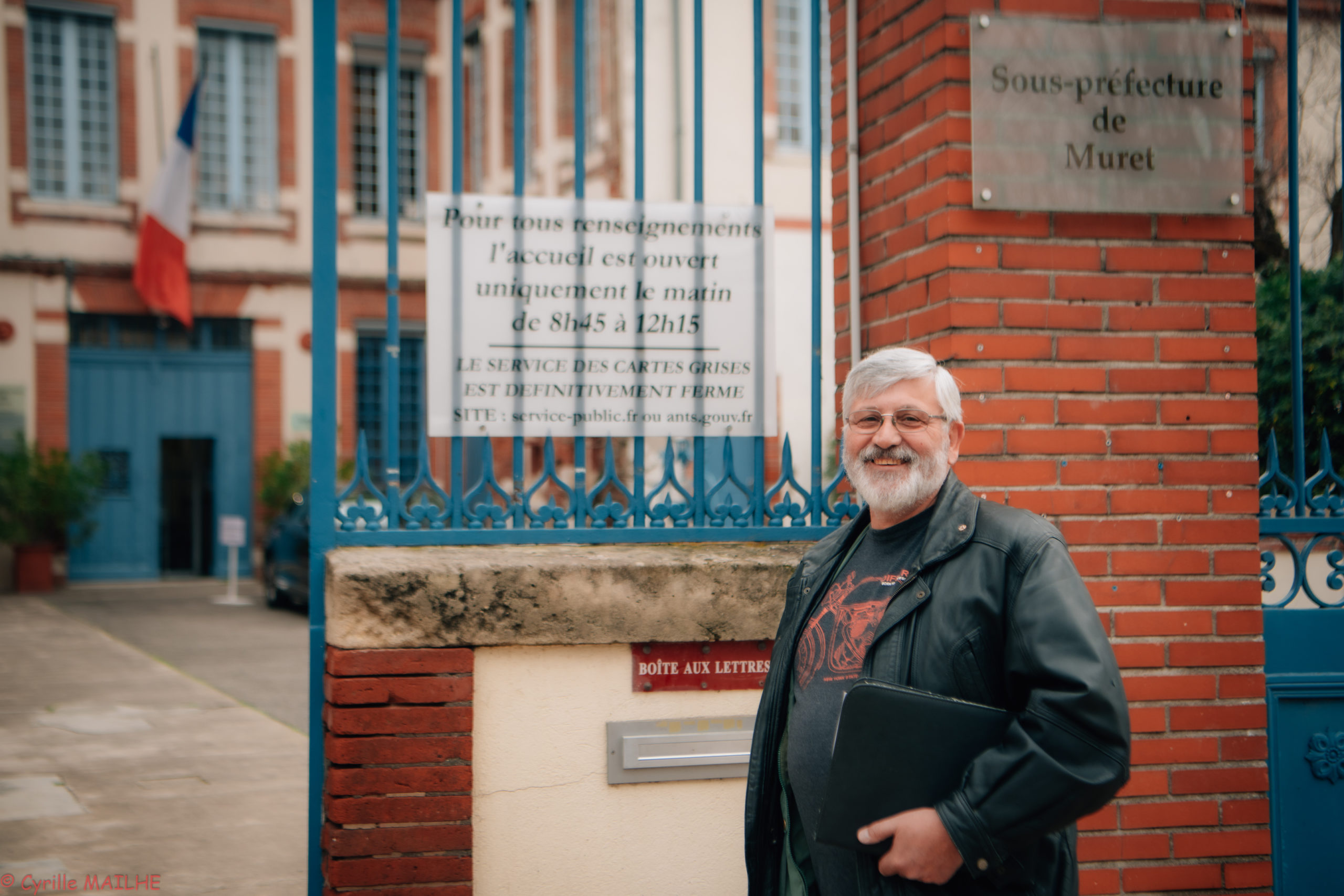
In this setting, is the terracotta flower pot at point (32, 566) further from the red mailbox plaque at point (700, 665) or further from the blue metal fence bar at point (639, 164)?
the red mailbox plaque at point (700, 665)

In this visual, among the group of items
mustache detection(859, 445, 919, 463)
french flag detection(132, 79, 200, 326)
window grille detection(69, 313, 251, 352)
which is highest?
french flag detection(132, 79, 200, 326)

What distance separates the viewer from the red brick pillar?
10.4 ft

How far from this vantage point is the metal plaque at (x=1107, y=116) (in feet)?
10.6

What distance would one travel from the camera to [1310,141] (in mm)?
5090

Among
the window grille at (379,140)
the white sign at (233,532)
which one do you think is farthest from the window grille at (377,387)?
the white sign at (233,532)

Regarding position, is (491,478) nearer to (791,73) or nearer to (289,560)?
(791,73)

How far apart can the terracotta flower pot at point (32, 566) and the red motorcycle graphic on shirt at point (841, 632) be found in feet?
55.7

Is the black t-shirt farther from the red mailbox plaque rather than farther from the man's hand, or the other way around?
the red mailbox plaque

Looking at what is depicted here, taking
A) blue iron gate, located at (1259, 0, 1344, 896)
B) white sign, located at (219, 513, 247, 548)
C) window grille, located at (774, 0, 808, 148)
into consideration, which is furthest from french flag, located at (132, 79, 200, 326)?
blue iron gate, located at (1259, 0, 1344, 896)

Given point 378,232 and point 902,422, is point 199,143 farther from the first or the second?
point 902,422

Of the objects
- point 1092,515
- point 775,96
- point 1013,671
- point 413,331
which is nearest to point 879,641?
point 1013,671

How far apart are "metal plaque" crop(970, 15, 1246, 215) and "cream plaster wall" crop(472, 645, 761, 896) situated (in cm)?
177

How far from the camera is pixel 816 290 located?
3.66 meters

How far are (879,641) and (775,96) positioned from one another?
11.6 metres
